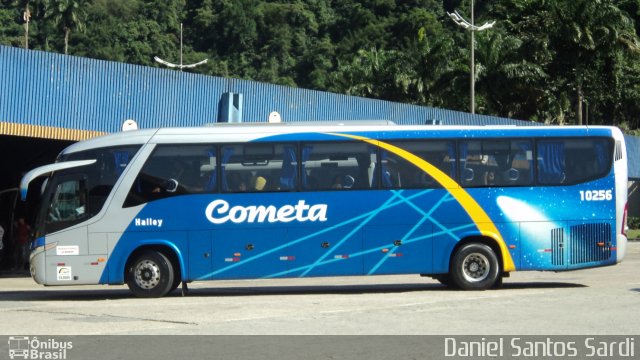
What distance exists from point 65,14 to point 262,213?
79325 mm

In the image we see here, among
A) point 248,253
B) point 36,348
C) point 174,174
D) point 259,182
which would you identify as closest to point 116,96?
point 174,174

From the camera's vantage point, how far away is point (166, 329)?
13.6 meters

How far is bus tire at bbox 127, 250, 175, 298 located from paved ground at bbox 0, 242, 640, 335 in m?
0.23

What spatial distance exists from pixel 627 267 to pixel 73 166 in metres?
15.3

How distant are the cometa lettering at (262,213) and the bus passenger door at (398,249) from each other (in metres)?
1.00

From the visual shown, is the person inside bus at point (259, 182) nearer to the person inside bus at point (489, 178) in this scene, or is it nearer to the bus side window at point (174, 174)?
the bus side window at point (174, 174)

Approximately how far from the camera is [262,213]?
18969 millimetres

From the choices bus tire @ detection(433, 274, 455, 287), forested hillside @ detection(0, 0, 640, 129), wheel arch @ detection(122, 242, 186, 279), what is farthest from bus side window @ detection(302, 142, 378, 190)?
forested hillside @ detection(0, 0, 640, 129)

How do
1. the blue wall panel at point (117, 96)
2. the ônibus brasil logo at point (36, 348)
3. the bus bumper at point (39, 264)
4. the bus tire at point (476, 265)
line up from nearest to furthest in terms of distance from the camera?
the ônibus brasil logo at point (36, 348) → the bus bumper at point (39, 264) → the bus tire at point (476, 265) → the blue wall panel at point (117, 96)

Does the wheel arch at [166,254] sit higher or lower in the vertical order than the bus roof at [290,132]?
lower

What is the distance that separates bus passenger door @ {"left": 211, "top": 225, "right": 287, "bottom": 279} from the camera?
742 inches

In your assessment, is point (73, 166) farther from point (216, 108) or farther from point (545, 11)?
point (545, 11)

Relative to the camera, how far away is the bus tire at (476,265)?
19.3m

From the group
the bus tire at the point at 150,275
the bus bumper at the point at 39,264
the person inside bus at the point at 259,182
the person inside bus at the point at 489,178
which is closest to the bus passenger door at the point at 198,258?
the bus tire at the point at 150,275
